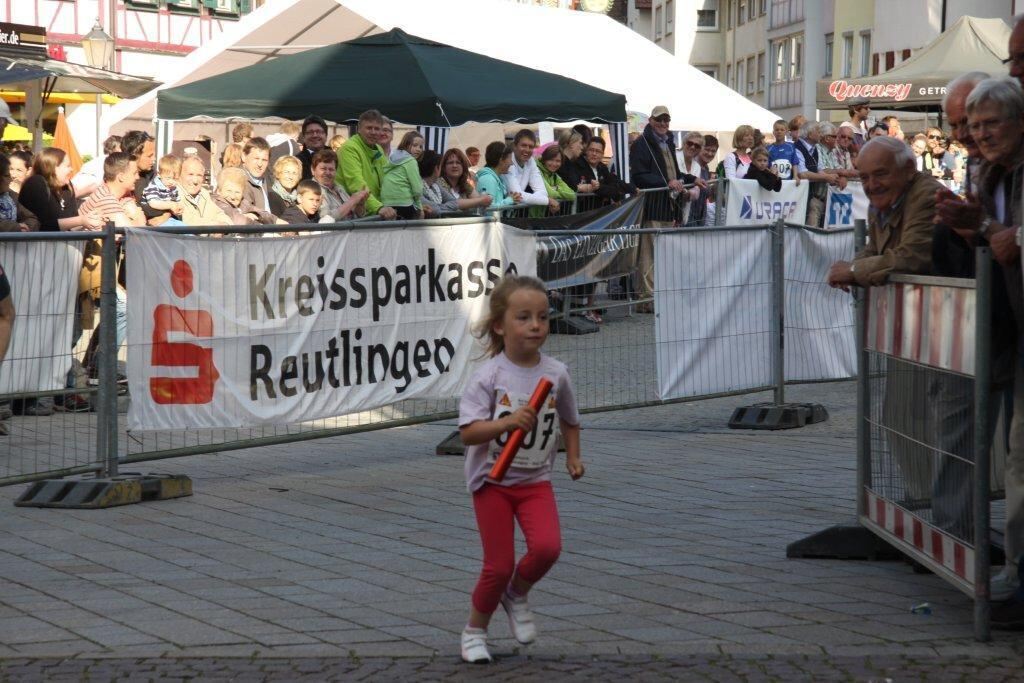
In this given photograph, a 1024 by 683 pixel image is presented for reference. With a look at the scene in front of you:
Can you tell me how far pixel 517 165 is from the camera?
17.5 m

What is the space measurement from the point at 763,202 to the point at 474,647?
50.8 ft

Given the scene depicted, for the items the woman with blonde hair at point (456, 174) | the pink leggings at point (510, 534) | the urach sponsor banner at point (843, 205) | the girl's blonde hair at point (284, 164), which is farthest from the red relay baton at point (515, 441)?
A: the urach sponsor banner at point (843, 205)

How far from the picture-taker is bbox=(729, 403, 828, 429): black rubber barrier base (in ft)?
38.1

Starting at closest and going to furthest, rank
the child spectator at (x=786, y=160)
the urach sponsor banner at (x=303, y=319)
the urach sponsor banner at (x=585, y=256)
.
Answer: the urach sponsor banner at (x=303, y=319)
the urach sponsor banner at (x=585, y=256)
the child spectator at (x=786, y=160)

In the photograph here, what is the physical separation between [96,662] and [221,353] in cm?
337

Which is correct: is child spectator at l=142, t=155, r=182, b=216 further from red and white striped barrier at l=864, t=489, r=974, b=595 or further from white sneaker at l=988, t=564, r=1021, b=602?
white sneaker at l=988, t=564, r=1021, b=602

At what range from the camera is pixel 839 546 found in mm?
7145

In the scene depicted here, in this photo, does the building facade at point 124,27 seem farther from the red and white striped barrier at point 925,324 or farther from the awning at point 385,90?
the red and white striped barrier at point 925,324

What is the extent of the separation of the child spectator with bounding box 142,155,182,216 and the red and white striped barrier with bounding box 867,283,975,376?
22.9 ft

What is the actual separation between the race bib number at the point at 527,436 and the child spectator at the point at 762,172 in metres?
15.0

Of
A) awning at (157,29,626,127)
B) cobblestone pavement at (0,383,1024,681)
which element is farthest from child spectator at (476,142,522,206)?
cobblestone pavement at (0,383,1024,681)

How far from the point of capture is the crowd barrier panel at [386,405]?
8.41 metres

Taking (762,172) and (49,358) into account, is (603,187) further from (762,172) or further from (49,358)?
(49,358)

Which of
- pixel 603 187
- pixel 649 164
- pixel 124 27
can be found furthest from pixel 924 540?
pixel 124 27
